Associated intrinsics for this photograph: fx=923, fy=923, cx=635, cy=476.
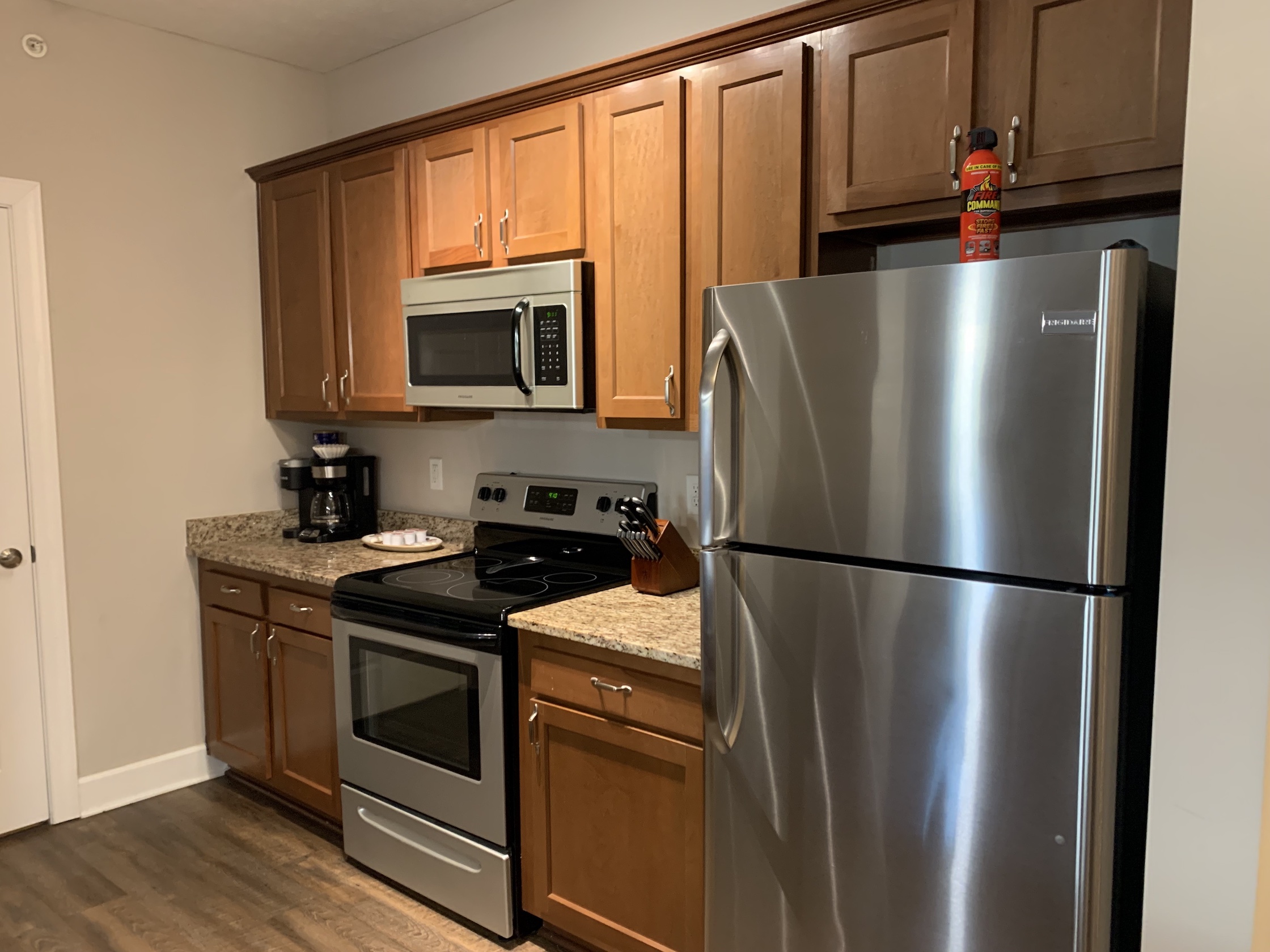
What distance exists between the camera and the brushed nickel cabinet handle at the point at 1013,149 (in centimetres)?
177

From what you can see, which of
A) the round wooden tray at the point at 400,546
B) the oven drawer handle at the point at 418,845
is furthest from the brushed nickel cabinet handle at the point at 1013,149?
the round wooden tray at the point at 400,546

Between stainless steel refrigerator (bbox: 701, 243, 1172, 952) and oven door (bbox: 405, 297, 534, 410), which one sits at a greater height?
oven door (bbox: 405, 297, 534, 410)

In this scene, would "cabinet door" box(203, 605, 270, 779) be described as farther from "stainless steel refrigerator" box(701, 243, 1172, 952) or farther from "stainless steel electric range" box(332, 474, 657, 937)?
"stainless steel refrigerator" box(701, 243, 1172, 952)

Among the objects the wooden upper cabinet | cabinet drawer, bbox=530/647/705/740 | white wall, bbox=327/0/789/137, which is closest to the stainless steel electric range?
cabinet drawer, bbox=530/647/705/740

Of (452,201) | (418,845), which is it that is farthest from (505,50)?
(418,845)

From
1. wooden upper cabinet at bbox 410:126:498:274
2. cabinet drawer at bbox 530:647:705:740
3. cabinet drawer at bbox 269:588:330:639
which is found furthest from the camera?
cabinet drawer at bbox 269:588:330:639

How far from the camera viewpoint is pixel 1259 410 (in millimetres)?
1129

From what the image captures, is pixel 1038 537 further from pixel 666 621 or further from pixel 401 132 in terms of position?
pixel 401 132

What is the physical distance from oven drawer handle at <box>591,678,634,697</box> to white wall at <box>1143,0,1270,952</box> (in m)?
1.12

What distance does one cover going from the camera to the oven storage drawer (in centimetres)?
240

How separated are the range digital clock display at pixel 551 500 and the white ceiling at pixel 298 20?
1.66 m

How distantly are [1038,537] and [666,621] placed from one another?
3.32 ft

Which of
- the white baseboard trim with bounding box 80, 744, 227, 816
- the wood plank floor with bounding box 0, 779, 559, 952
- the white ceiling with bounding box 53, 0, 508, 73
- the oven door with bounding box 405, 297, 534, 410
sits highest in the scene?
the white ceiling with bounding box 53, 0, 508, 73

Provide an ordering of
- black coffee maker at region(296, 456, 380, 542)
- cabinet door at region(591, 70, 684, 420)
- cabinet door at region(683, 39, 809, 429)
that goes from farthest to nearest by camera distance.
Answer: black coffee maker at region(296, 456, 380, 542)
cabinet door at region(591, 70, 684, 420)
cabinet door at region(683, 39, 809, 429)
